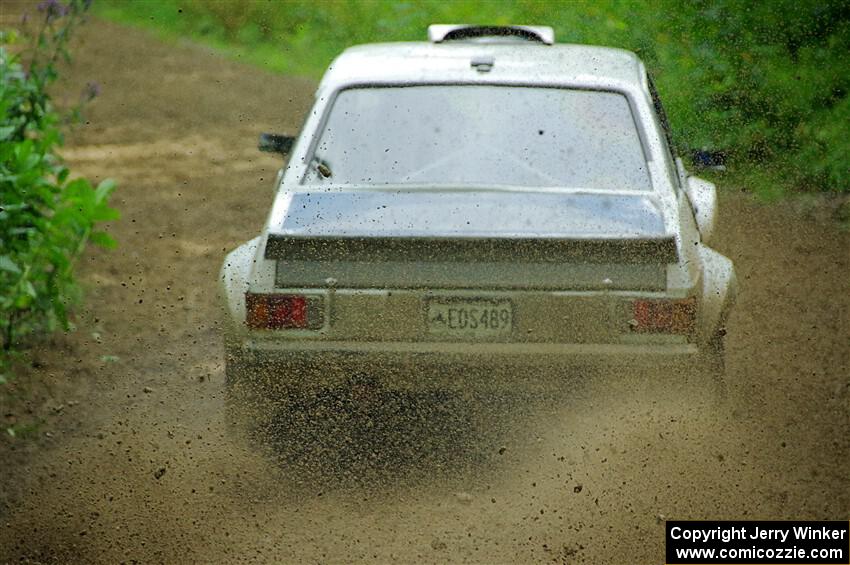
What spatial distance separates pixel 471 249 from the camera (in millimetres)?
4203

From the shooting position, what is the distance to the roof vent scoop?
248 inches

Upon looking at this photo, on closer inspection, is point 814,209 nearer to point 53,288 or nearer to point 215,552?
point 53,288

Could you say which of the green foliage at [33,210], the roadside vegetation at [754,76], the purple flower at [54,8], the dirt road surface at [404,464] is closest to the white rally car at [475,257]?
the dirt road surface at [404,464]

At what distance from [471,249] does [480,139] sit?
34.4 inches

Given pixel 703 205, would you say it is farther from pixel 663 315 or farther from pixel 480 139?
pixel 663 315

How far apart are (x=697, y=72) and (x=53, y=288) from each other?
20.9 feet

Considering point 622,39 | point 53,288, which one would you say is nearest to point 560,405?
point 53,288

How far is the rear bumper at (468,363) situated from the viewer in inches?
167

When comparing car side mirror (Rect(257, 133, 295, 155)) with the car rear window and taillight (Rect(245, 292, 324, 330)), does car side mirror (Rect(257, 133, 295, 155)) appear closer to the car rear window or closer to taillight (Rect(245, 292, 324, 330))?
the car rear window

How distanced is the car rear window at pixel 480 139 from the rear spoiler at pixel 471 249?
23.3 inches

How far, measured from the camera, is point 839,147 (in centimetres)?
938

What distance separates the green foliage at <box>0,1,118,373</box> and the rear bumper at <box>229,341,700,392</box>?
4.10 ft

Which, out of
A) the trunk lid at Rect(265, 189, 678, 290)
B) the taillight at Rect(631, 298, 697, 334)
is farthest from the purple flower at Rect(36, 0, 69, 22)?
the taillight at Rect(631, 298, 697, 334)

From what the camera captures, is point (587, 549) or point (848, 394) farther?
point (848, 394)
